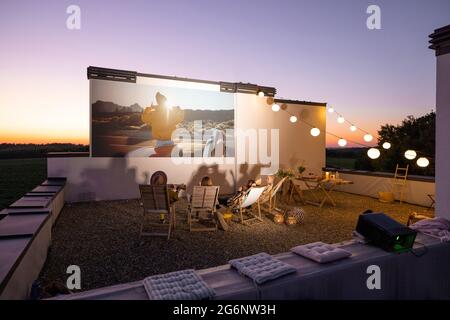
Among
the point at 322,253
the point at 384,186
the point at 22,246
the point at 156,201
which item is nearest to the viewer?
the point at 322,253

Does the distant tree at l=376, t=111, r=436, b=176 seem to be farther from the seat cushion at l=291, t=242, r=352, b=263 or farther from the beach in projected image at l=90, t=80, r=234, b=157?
the seat cushion at l=291, t=242, r=352, b=263

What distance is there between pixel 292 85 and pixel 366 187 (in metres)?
6.00

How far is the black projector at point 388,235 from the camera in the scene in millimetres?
2541

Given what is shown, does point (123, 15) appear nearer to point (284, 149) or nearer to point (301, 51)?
point (301, 51)

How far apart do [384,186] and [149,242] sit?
821cm

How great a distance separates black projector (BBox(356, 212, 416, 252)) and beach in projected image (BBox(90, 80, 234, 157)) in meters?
7.68

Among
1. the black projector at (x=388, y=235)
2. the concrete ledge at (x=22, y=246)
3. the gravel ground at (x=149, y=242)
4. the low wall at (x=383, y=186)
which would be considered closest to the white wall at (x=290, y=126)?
the low wall at (x=383, y=186)

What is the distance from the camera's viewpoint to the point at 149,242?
4828 mm

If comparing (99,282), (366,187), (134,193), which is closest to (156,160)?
(134,193)

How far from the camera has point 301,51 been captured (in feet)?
34.1

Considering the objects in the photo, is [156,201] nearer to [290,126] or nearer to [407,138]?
[290,126]

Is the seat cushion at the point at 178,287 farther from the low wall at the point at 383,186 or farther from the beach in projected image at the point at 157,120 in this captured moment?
the low wall at the point at 383,186

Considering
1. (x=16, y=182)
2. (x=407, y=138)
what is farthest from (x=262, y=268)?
(x=16, y=182)

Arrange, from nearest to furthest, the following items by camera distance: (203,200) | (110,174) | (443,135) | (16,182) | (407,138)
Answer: (443,135)
(203,200)
(110,174)
(16,182)
(407,138)
